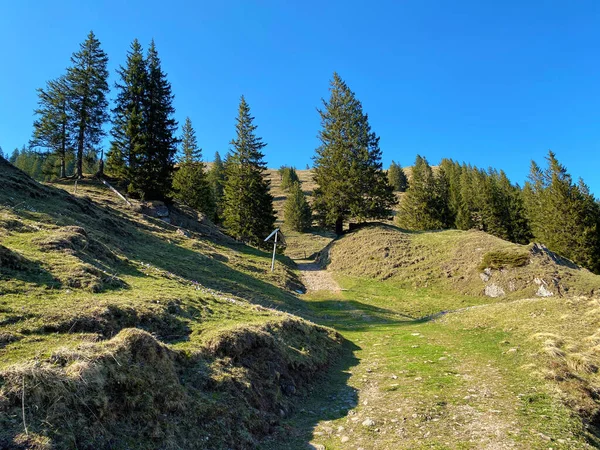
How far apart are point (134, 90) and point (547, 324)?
4501 centimetres

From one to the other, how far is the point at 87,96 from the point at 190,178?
61.8 ft

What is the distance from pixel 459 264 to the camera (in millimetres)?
29406

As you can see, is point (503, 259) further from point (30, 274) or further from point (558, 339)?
point (30, 274)

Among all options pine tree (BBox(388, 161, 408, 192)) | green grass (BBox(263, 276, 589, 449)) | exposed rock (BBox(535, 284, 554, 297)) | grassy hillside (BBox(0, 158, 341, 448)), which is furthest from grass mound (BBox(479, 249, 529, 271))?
pine tree (BBox(388, 161, 408, 192))

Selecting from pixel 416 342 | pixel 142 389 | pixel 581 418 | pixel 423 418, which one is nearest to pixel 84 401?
pixel 142 389

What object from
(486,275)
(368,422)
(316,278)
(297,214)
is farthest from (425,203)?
(368,422)

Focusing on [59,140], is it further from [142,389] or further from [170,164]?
[142,389]

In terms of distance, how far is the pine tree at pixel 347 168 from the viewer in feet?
144

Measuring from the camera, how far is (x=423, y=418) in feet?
21.4

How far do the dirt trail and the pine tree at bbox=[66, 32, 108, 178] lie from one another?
32.0 meters

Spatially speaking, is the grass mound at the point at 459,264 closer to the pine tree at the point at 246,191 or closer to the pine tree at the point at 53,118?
the pine tree at the point at 246,191

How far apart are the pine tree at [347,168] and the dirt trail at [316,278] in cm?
807

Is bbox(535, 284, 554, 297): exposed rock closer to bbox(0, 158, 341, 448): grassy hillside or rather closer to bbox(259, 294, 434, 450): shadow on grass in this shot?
bbox(259, 294, 434, 450): shadow on grass

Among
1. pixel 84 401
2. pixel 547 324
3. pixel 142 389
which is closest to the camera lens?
pixel 84 401
